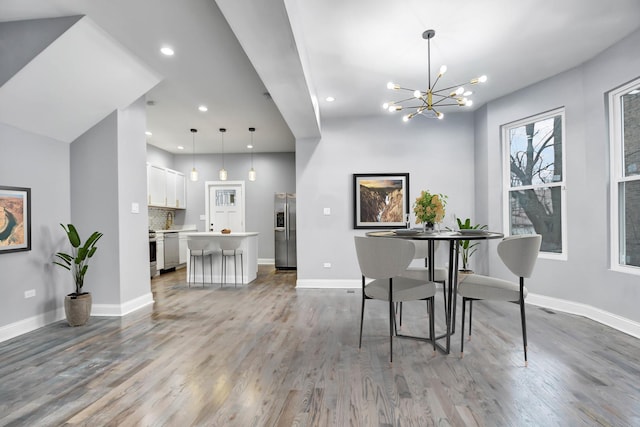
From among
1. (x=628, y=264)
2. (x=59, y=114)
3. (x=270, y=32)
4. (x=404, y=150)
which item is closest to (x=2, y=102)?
(x=59, y=114)

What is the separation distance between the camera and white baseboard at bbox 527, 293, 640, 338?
3010 mm

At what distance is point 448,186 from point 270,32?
3828 mm

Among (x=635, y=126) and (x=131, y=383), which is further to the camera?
(x=635, y=126)

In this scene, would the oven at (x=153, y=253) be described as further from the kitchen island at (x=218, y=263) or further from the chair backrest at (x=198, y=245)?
the chair backrest at (x=198, y=245)

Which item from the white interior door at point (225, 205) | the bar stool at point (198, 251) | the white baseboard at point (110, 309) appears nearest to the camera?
the white baseboard at point (110, 309)

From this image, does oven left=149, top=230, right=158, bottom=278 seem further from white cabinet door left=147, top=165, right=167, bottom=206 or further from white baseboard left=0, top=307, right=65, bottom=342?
white baseboard left=0, top=307, right=65, bottom=342

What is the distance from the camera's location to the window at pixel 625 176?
10.3ft

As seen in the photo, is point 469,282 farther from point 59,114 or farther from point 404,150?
point 59,114

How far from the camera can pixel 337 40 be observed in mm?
3068

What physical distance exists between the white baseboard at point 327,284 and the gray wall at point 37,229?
3009 mm

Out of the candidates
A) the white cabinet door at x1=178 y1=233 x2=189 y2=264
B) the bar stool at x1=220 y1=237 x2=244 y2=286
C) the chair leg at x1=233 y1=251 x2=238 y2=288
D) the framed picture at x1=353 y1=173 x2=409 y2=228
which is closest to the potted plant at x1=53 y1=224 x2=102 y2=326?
the bar stool at x1=220 y1=237 x2=244 y2=286

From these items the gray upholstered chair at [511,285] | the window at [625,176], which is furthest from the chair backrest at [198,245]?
the window at [625,176]

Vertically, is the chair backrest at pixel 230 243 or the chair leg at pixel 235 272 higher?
the chair backrest at pixel 230 243

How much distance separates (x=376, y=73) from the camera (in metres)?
3.81
